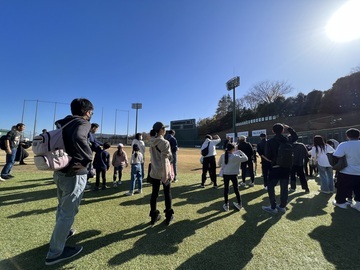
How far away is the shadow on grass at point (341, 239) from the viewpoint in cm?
252

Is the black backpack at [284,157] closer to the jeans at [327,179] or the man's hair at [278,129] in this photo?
the man's hair at [278,129]

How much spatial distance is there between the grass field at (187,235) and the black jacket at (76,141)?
3.93 feet

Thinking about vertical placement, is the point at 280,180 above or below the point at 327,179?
above

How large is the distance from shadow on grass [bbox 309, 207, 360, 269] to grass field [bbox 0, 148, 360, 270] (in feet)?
0.04

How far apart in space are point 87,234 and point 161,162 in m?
1.58

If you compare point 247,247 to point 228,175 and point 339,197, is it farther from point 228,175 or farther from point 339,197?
point 339,197

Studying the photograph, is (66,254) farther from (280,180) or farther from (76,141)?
(280,180)

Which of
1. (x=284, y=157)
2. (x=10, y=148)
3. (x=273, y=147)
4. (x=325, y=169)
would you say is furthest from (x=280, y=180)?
(x=10, y=148)

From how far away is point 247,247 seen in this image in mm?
2805

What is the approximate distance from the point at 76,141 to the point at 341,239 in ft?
13.4

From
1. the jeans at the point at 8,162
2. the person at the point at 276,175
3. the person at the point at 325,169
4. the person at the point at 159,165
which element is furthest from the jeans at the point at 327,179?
the jeans at the point at 8,162

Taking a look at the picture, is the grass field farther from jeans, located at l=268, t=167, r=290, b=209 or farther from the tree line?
the tree line

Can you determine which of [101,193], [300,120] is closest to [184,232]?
[101,193]

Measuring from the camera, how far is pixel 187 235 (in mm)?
3123
